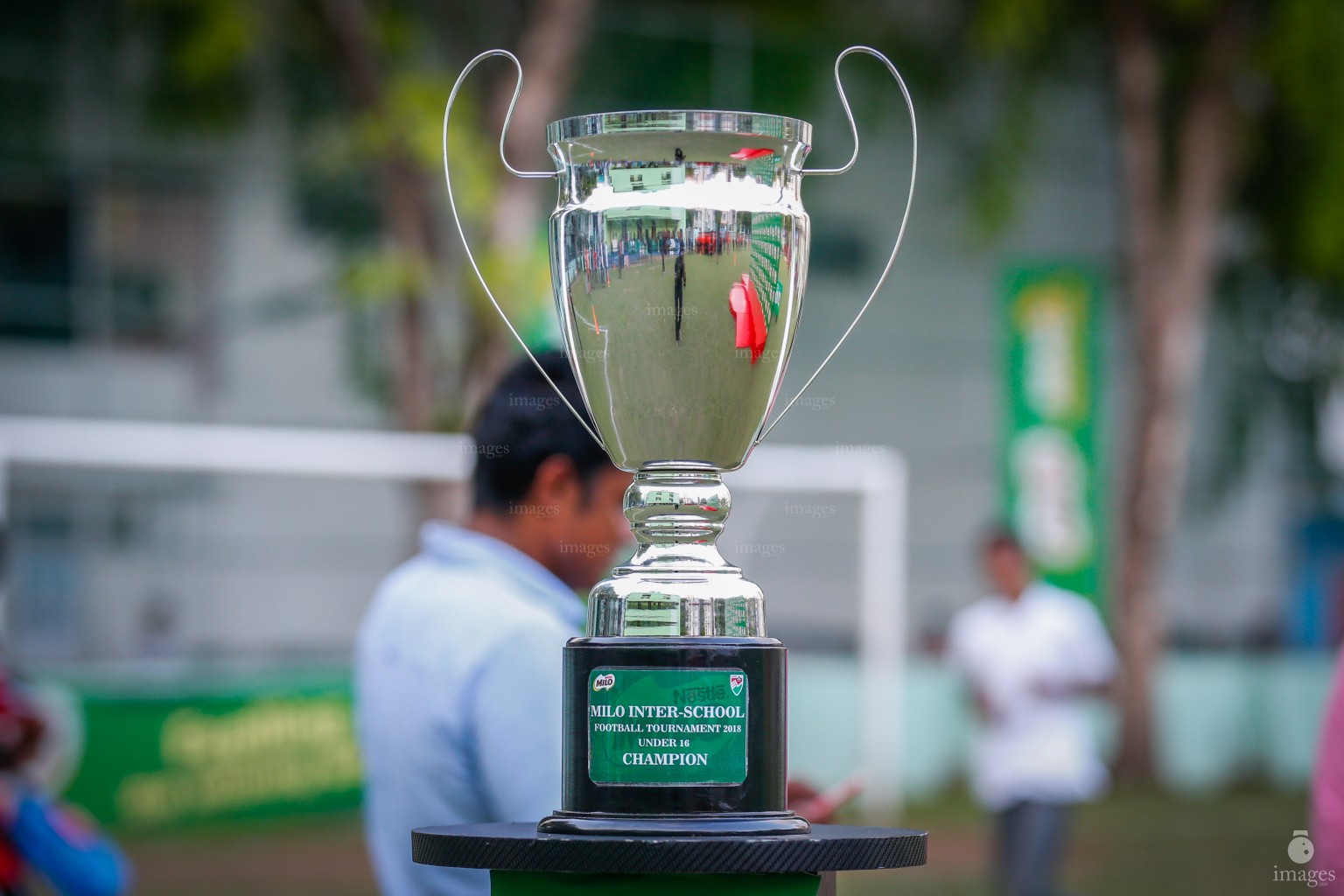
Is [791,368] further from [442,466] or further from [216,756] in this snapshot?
[216,756]

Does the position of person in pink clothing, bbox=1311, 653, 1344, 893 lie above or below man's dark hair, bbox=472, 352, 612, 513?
below

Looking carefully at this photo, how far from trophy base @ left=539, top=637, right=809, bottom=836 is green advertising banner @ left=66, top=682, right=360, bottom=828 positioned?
8.74m

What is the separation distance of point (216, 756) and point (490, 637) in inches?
327

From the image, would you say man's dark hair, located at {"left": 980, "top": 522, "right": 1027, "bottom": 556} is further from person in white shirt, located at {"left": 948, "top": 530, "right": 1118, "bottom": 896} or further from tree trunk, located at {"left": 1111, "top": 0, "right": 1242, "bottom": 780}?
tree trunk, located at {"left": 1111, "top": 0, "right": 1242, "bottom": 780}

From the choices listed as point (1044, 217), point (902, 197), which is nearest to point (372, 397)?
point (902, 197)

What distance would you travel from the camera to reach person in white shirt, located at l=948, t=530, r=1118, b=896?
6.76m

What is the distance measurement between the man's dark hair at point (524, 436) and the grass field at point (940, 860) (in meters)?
6.03

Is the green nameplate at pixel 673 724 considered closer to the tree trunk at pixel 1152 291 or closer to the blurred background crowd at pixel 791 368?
the blurred background crowd at pixel 791 368

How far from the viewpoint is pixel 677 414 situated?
1594 millimetres

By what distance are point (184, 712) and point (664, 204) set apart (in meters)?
9.13

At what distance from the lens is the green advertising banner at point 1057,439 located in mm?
14688
